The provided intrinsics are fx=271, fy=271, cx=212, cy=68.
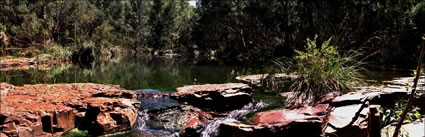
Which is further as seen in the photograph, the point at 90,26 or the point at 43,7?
the point at 90,26

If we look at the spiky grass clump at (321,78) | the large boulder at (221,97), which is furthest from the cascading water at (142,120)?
the spiky grass clump at (321,78)

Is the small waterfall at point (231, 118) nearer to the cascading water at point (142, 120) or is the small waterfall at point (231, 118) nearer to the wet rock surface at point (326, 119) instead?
the wet rock surface at point (326, 119)

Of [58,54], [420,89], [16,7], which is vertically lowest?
[420,89]

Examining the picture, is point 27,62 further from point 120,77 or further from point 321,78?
point 321,78

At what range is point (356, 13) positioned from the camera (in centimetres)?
1511

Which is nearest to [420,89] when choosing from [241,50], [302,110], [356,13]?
[302,110]

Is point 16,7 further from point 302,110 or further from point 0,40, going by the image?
point 302,110

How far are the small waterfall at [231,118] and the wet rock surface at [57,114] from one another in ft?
4.22

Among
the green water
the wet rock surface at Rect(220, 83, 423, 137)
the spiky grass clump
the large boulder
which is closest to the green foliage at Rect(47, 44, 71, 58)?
the green water

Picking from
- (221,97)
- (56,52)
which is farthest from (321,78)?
(56,52)

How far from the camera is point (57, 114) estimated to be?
3.98 meters

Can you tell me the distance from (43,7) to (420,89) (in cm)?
2721

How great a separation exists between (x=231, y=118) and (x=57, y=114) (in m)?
2.73

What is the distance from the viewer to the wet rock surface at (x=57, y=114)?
142 inches
